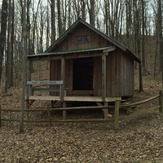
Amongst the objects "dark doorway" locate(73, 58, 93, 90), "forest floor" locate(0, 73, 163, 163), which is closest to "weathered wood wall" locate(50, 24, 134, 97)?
"dark doorway" locate(73, 58, 93, 90)

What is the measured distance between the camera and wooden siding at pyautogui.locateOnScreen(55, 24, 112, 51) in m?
15.2

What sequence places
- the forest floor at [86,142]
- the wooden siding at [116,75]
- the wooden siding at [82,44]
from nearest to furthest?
the forest floor at [86,142] → the wooden siding at [116,75] → the wooden siding at [82,44]

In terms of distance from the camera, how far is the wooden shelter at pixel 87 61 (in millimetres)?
14086

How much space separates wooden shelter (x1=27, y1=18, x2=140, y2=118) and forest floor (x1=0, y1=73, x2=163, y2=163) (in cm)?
200

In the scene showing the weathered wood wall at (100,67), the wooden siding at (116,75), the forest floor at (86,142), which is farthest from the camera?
the weathered wood wall at (100,67)

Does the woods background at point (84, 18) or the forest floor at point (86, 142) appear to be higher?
the woods background at point (84, 18)

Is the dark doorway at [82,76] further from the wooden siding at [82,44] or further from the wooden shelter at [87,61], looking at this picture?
the wooden siding at [82,44]

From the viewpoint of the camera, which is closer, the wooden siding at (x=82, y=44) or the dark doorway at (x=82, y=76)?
the wooden siding at (x=82, y=44)

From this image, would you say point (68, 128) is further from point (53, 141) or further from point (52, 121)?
point (53, 141)

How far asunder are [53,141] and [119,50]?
6.75 meters

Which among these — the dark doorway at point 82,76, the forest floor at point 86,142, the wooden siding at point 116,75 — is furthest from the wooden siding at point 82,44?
the forest floor at point 86,142

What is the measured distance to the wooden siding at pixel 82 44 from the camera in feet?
49.7

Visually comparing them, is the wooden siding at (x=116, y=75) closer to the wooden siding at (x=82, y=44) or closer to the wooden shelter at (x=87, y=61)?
the wooden shelter at (x=87, y=61)

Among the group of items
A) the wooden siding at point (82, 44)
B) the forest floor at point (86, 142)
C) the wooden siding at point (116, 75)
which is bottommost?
the forest floor at point (86, 142)
